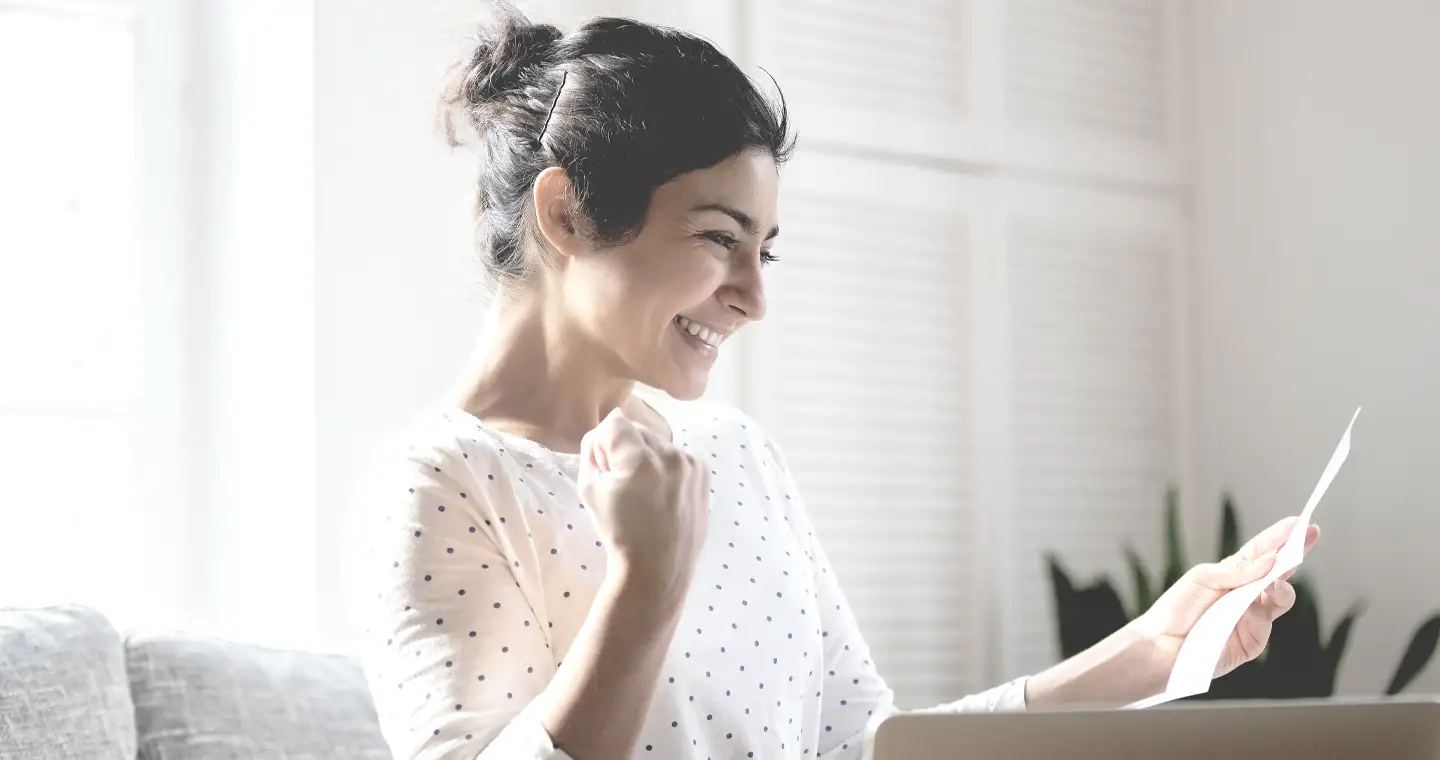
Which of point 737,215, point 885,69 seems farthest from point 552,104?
point 885,69

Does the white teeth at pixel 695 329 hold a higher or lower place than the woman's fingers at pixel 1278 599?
higher

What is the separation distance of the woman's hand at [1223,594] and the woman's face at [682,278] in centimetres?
43

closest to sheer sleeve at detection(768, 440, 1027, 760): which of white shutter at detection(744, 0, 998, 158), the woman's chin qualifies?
the woman's chin

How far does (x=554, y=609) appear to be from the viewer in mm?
1245

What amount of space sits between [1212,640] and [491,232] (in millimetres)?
688

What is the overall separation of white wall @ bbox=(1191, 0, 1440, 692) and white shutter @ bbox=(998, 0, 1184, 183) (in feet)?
0.30

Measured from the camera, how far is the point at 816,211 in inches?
105

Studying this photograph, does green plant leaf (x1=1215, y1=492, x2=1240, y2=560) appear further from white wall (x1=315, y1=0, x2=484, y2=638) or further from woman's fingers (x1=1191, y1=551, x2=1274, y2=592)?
woman's fingers (x1=1191, y1=551, x2=1274, y2=592)

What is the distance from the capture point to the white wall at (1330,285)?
9.05 ft

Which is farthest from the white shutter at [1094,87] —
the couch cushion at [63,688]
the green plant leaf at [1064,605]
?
the couch cushion at [63,688]

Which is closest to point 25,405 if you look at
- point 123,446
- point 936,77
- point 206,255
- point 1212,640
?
point 123,446

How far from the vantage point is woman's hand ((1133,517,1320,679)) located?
1.27 meters

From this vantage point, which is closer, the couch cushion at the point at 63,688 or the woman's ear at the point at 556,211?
the woman's ear at the point at 556,211

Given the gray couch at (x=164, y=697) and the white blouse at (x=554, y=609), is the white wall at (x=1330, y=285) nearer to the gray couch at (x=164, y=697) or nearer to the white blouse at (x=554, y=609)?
the white blouse at (x=554, y=609)
